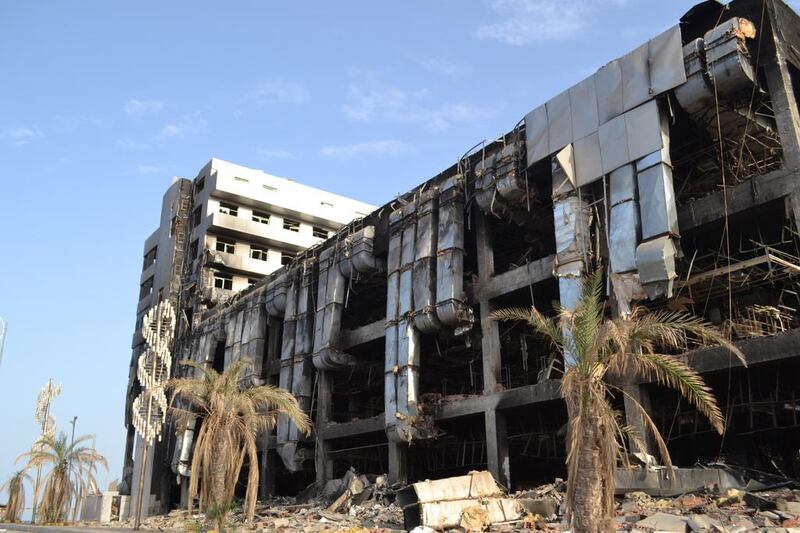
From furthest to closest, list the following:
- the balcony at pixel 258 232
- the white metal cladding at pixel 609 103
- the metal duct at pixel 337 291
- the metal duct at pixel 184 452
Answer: the balcony at pixel 258 232, the metal duct at pixel 184 452, the metal duct at pixel 337 291, the white metal cladding at pixel 609 103

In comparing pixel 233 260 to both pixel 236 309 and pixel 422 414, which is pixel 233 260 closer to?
pixel 236 309

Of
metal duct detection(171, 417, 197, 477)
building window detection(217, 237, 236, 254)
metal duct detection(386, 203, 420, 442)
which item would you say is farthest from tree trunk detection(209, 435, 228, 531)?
building window detection(217, 237, 236, 254)

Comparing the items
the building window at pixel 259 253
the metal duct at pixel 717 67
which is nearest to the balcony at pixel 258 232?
the building window at pixel 259 253

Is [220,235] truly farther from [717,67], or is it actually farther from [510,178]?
[717,67]

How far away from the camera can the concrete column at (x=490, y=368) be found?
27.7m

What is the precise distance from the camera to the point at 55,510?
131ft

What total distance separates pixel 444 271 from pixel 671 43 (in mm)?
12645

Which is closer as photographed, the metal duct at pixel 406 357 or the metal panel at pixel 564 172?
the metal panel at pixel 564 172

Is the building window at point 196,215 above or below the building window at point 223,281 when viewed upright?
above

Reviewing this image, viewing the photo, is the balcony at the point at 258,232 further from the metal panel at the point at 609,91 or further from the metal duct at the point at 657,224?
the metal duct at the point at 657,224

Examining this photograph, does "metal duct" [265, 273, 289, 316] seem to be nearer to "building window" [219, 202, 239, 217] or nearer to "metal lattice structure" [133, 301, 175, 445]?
"metal lattice structure" [133, 301, 175, 445]

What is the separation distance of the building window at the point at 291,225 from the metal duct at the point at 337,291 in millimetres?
27457

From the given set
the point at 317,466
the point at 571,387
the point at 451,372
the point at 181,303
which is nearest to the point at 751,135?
the point at 571,387

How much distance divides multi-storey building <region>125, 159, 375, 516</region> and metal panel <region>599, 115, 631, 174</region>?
36.1 metres
